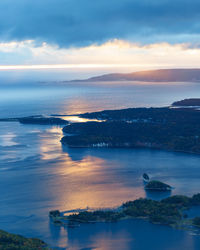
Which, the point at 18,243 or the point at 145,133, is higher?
the point at 145,133

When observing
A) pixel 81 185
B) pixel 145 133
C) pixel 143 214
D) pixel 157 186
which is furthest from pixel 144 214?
pixel 145 133

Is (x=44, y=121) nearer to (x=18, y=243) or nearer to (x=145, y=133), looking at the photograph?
(x=145, y=133)

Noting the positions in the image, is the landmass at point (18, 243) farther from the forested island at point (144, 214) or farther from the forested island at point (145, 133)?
the forested island at point (145, 133)

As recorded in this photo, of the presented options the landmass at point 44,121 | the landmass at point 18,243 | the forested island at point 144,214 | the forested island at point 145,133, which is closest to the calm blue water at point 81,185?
the forested island at point 144,214

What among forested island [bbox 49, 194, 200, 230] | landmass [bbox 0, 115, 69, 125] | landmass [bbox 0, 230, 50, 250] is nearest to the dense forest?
forested island [bbox 49, 194, 200, 230]

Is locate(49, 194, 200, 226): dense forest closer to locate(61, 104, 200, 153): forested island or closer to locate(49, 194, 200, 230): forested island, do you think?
locate(49, 194, 200, 230): forested island

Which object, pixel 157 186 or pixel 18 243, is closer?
pixel 18 243

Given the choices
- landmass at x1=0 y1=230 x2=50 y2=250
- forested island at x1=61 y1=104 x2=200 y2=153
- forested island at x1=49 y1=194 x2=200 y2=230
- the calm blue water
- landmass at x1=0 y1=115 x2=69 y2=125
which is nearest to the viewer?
landmass at x1=0 y1=230 x2=50 y2=250
